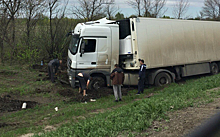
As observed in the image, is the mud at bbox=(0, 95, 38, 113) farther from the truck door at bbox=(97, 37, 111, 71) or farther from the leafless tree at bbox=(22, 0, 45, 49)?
the leafless tree at bbox=(22, 0, 45, 49)

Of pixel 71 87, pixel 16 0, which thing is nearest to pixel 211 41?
pixel 71 87

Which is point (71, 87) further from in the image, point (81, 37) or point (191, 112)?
point (191, 112)

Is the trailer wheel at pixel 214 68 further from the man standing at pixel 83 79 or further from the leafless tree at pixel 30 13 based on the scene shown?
the leafless tree at pixel 30 13

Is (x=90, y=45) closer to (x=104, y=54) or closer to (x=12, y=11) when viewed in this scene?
(x=104, y=54)

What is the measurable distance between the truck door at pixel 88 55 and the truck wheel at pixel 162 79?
3456 millimetres

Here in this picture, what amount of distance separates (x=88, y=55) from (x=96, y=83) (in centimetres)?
142

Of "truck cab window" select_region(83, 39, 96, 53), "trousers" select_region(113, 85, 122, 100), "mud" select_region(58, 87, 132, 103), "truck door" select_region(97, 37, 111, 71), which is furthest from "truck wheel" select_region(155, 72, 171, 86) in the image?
"truck cab window" select_region(83, 39, 96, 53)

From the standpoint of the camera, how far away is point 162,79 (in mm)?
12836

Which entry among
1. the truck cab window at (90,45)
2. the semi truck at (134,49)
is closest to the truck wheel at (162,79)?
the semi truck at (134,49)

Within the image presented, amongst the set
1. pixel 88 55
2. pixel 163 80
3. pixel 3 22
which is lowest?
pixel 163 80

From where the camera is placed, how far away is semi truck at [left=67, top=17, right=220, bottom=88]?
37.7ft

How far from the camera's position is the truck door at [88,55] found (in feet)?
37.2

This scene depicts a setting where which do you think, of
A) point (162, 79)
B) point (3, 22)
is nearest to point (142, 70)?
point (162, 79)

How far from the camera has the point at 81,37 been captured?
1134 centimetres
